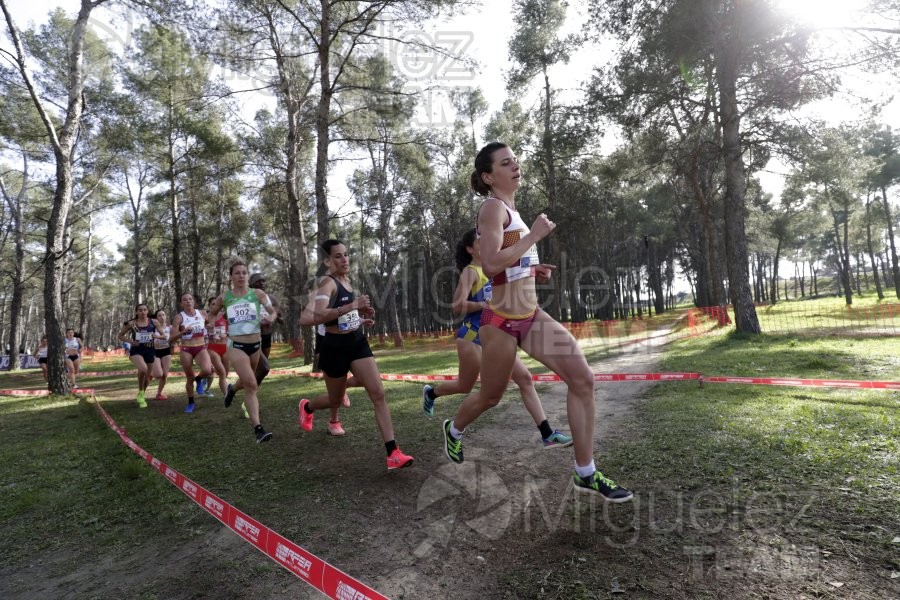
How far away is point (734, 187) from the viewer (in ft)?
48.1

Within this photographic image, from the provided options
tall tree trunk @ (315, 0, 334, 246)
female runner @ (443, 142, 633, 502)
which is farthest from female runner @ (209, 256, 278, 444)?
tall tree trunk @ (315, 0, 334, 246)

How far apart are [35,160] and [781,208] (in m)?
49.7

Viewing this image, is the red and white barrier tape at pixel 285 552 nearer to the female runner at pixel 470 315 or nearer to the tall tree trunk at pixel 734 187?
the female runner at pixel 470 315

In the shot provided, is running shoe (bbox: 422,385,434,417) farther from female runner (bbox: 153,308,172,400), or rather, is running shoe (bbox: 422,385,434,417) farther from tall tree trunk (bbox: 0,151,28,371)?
tall tree trunk (bbox: 0,151,28,371)

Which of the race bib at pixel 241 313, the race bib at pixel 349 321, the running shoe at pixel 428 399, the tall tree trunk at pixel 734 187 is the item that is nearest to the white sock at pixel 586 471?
the race bib at pixel 349 321

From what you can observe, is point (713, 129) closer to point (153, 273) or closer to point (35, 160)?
point (35, 160)

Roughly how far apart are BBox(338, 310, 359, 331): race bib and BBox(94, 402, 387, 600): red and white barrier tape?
1759mm

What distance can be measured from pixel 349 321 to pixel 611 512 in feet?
9.16

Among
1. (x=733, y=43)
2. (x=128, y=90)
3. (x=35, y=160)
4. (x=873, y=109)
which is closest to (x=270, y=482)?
(x=733, y=43)

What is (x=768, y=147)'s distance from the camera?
14117mm

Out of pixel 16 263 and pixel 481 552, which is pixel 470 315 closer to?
pixel 481 552

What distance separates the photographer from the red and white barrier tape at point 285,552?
221cm

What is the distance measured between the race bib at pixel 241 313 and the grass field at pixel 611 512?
4.93 ft

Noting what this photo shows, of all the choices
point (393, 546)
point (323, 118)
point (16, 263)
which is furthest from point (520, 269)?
point (16, 263)
